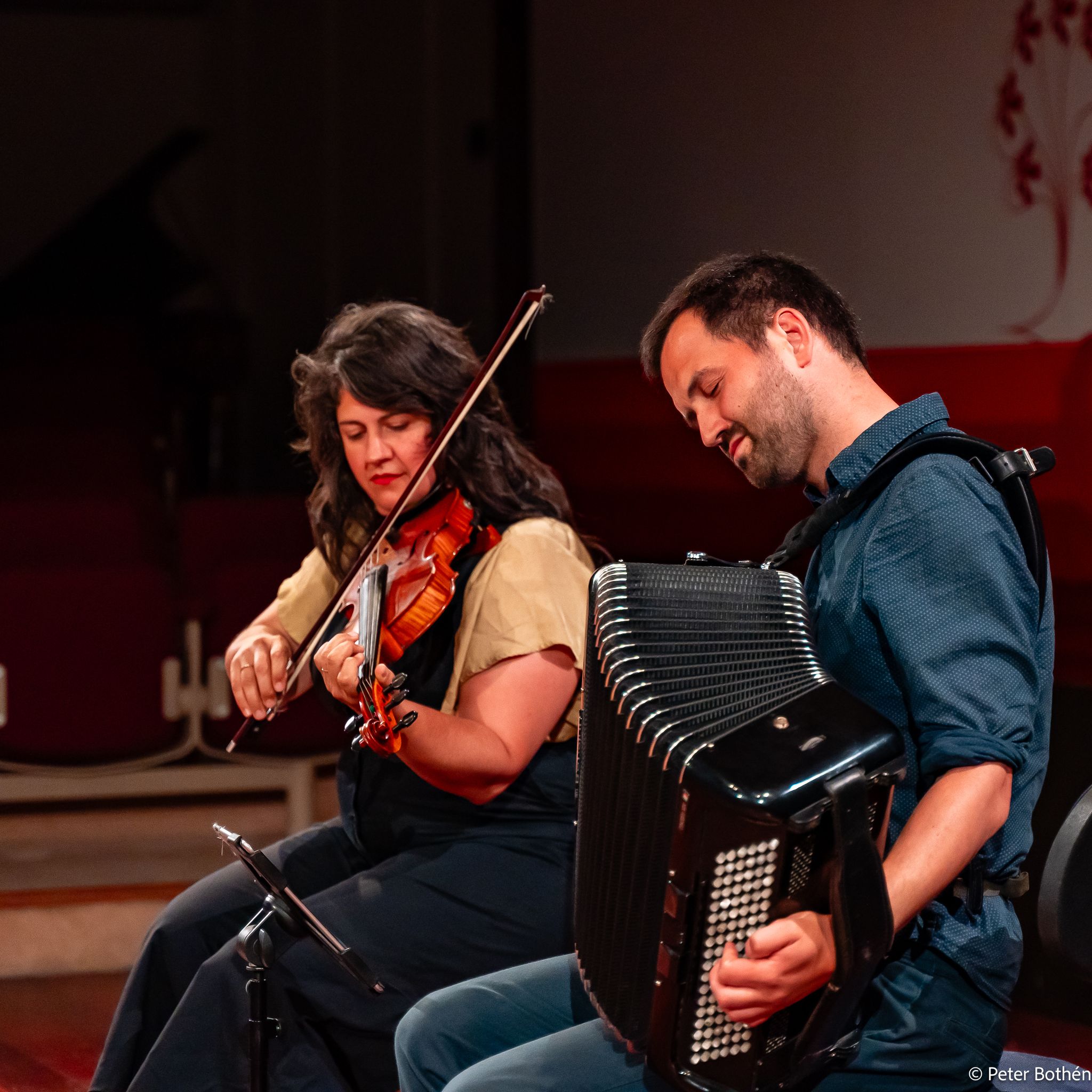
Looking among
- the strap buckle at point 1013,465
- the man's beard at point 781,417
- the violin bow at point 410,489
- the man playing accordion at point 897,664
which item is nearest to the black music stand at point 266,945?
the man playing accordion at point 897,664

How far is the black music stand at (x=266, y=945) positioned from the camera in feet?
4.60

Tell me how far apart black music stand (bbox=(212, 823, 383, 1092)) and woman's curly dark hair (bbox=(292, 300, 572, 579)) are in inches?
22.5

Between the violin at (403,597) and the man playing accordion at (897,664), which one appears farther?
the violin at (403,597)

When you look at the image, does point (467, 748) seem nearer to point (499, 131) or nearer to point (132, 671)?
point (132, 671)

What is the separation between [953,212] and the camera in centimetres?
238

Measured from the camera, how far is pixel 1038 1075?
1.23m

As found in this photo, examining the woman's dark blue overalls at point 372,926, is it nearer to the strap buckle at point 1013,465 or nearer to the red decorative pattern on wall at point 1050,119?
the strap buckle at point 1013,465

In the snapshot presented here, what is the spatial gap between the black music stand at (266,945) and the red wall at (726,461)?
53.1 inches

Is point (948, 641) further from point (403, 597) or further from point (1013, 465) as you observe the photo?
point (403, 597)

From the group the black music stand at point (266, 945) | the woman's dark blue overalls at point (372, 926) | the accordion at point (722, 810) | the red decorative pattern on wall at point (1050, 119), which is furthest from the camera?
the red decorative pattern on wall at point (1050, 119)

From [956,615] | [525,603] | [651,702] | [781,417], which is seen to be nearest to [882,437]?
[781,417]

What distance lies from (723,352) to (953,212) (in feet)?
4.27

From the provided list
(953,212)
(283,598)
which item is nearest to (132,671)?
(283,598)

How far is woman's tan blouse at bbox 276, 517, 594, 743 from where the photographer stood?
1623mm
